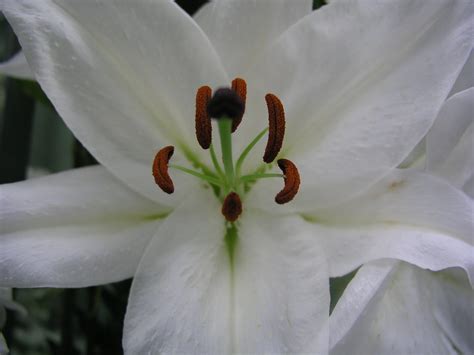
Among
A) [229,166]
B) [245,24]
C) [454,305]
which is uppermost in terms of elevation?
[245,24]

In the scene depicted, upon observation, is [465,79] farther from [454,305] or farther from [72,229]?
[72,229]

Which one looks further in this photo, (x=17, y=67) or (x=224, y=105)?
(x=17, y=67)

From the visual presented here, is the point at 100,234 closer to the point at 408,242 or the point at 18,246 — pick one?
the point at 18,246

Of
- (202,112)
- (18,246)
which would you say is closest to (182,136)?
(202,112)

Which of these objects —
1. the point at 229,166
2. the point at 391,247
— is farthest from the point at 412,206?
the point at 229,166

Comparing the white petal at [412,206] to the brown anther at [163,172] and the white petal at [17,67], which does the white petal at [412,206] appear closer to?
the brown anther at [163,172]

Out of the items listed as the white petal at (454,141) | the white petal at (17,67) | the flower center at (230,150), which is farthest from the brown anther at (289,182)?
the white petal at (17,67)
